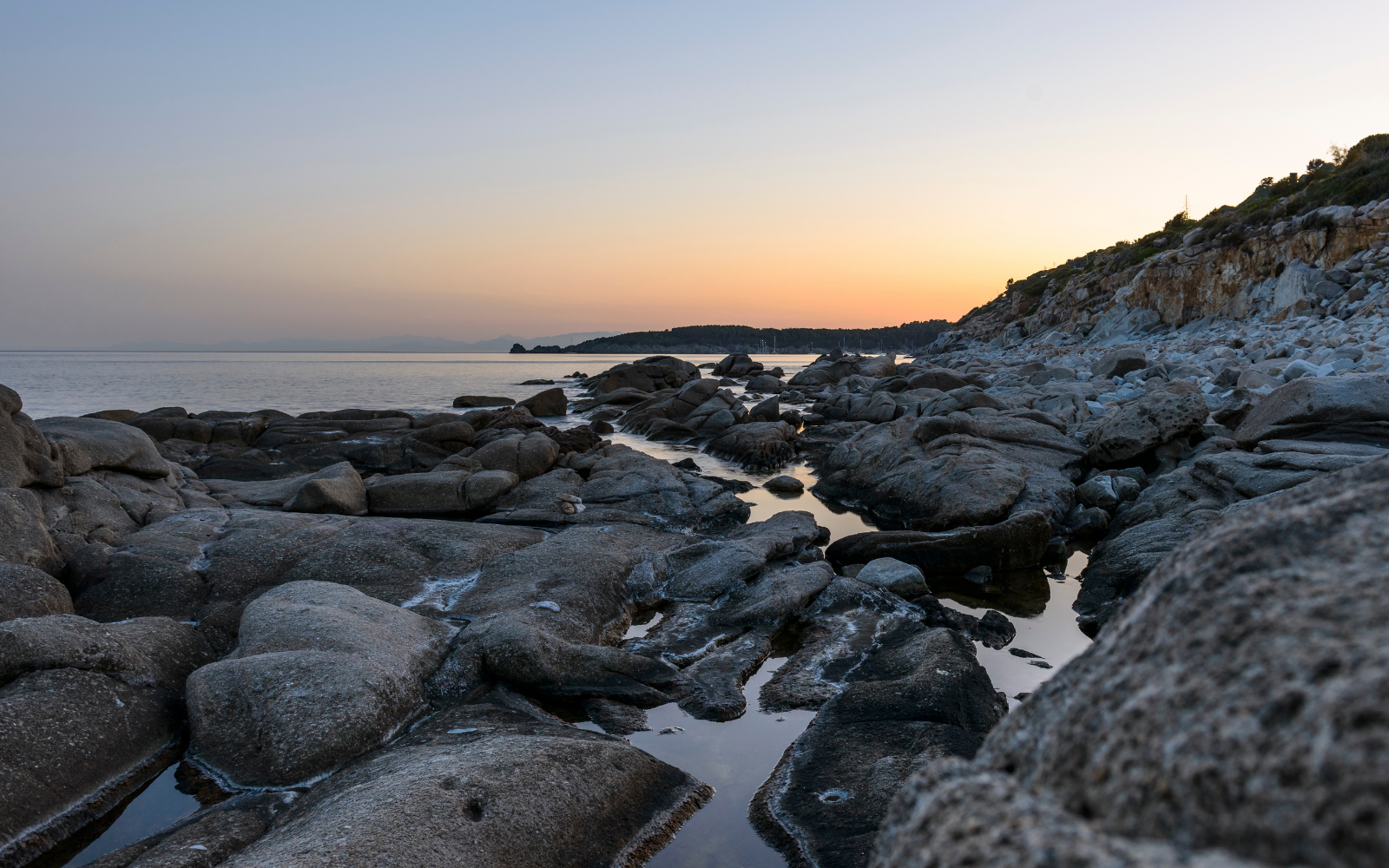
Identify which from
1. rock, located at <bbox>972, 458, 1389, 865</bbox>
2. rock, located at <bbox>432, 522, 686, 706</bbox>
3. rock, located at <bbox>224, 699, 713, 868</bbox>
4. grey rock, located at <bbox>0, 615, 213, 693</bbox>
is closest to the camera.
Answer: rock, located at <bbox>972, 458, 1389, 865</bbox>

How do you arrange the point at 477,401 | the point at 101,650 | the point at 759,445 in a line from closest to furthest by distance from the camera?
the point at 101,650
the point at 759,445
the point at 477,401

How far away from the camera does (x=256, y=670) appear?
589 centimetres

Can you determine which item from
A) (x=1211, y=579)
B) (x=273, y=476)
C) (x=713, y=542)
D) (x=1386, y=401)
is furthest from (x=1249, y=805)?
(x=273, y=476)

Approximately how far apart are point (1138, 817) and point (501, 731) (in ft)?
16.4

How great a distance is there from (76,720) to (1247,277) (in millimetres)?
40092

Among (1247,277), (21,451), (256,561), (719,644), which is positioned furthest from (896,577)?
(1247,277)

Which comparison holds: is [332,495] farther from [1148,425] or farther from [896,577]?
[1148,425]

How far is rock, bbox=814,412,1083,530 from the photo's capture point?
11.9 m

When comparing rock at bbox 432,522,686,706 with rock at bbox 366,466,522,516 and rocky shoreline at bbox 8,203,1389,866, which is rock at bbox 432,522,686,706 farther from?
rock at bbox 366,466,522,516

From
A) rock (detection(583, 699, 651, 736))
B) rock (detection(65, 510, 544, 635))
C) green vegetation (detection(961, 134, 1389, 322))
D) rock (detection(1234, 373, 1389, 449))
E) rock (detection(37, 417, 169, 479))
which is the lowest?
rock (detection(583, 699, 651, 736))

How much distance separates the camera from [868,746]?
18.1 feet

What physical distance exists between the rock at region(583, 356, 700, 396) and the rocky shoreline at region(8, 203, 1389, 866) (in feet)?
95.0

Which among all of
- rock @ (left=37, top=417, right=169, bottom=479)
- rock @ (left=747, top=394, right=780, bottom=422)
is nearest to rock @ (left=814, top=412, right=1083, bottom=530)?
rock @ (left=747, top=394, right=780, bottom=422)

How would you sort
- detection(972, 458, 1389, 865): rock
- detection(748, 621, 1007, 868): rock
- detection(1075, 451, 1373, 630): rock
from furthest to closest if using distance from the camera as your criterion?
1. detection(1075, 451, 1373, 630): rock
2. detection(748, 621, 1007, 868): rock
3. detection(972, 458, 1389, 865): rock
